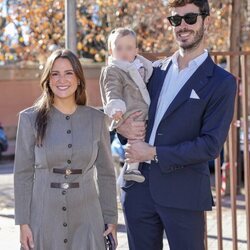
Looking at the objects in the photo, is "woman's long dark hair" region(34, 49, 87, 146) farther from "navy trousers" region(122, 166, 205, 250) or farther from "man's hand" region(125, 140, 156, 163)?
"navy trousers" region(122, 166, 205, 250)

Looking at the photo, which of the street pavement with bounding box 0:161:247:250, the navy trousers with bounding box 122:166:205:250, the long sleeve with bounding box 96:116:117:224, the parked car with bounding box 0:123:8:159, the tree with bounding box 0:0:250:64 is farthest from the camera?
the parked car with bounding box 0:123:8:159

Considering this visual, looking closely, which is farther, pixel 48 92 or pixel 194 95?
pixel 48 92

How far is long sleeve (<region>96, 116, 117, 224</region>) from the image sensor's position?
397 cm

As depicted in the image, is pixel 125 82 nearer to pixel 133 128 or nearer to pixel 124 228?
pixel 133 128

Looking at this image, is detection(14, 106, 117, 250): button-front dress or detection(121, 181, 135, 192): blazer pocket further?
detection(121, 181, 135, 192): blazer pocket

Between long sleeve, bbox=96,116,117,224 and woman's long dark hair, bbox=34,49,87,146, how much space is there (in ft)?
0.87

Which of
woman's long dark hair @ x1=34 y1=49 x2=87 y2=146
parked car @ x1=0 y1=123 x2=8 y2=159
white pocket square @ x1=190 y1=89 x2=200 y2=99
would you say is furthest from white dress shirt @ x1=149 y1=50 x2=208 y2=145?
parked car @ x1=0 y1=123 x2=8 y2=159

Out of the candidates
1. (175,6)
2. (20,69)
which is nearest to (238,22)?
(175,6)

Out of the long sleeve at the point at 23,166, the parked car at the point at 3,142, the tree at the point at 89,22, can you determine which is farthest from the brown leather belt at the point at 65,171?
the parked car at the point at 3,142

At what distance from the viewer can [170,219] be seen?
384cm

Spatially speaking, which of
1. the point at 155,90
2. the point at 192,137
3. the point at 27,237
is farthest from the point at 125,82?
the point at 27,237

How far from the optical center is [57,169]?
377 cm

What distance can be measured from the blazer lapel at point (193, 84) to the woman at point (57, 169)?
0.52 m

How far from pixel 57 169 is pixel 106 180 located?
40 cm
